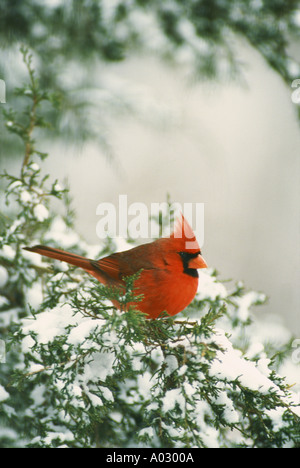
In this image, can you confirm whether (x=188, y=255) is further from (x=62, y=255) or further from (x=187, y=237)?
(x=62, y=255)

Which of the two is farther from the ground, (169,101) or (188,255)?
(169,101)

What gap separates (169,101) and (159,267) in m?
0.98

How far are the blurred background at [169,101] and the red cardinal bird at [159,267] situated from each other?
0.26m

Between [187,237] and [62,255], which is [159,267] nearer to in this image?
[187,237]

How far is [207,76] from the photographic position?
5.45 feet

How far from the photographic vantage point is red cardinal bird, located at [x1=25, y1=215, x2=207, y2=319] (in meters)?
1.18

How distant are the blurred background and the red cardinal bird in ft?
0.87

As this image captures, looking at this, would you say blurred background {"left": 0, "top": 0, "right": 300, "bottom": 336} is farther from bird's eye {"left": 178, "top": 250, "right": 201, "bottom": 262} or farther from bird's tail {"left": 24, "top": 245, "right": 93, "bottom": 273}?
bird's tail {"left": 24, "top": 245, "right": 93, "bottom": 273}

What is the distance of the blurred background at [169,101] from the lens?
4.72 feet

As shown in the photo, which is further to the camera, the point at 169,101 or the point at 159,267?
the point at 169,101

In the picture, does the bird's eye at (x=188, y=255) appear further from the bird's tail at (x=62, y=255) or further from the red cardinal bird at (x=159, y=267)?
the bird's tail at (x=62, y=255)

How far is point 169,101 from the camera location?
6.49ft

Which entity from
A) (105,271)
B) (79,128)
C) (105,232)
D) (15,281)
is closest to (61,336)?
(105,271)

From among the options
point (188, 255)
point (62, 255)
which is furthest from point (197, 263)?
point (62, 255)
